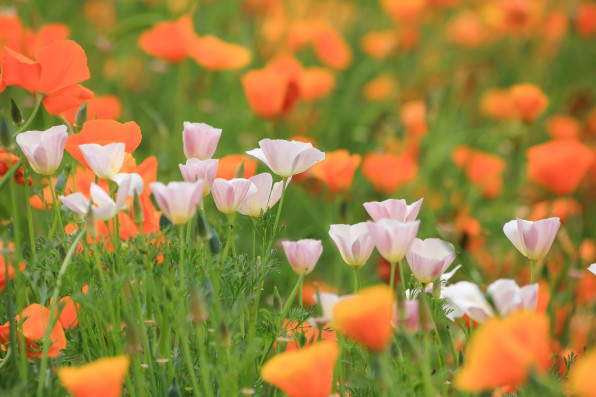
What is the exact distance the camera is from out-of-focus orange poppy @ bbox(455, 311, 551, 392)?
22.4 inches

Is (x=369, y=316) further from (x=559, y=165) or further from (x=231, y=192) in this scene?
(x=559, y=165)

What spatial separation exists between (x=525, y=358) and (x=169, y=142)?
139 cm

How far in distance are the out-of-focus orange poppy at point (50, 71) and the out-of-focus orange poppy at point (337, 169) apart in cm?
45

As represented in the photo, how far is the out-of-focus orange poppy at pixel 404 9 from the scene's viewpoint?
284 cm

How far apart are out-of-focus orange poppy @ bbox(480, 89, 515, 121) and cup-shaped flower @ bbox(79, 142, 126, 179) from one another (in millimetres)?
1948

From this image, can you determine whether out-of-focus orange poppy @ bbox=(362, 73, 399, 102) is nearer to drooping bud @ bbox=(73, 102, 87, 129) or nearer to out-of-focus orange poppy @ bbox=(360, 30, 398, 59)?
out-of-focus orange poppy @ bbox=(360, 30, 398, 59)

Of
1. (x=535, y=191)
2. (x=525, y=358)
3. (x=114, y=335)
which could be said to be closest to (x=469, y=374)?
(x=525, y=358)

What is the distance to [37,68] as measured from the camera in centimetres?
103

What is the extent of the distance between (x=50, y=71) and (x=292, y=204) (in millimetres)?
1184

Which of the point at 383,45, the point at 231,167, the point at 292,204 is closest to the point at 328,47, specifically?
the point at 383,45

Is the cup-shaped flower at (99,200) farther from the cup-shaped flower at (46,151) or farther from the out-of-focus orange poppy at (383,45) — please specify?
the out-of-focus orange poppy at (383,45)

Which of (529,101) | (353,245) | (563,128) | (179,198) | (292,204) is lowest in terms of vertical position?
(292,204)

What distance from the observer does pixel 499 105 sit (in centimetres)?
270

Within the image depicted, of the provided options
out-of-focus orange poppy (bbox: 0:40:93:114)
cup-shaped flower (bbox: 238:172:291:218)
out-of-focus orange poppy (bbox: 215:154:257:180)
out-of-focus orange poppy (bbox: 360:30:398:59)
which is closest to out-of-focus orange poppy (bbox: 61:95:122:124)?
out-of-focus orange poppy (bbox: 0:40:93:114)
